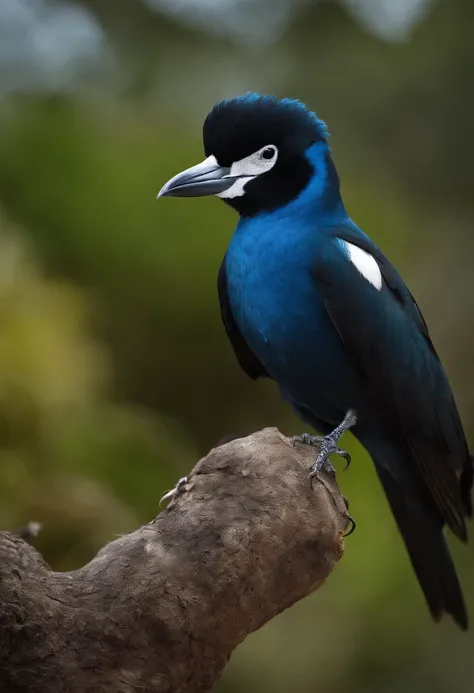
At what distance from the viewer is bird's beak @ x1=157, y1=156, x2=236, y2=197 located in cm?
188

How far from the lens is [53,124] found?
12.0 feet

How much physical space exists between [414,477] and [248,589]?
0.74m

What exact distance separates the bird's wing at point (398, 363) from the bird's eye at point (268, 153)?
21 cm

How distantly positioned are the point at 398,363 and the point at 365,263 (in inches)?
8.9

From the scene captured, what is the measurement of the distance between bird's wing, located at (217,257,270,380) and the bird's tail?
37 cm

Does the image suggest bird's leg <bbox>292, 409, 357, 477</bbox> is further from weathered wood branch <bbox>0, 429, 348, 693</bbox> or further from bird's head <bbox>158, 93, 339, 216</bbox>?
bird's head <bbox>158, 93, 339, 216</bbox>

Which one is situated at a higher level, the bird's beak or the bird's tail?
the bird's beak

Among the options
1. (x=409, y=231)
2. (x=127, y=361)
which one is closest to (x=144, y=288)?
(x=127, y=361)

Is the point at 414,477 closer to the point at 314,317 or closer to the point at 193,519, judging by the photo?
the point at 314,317

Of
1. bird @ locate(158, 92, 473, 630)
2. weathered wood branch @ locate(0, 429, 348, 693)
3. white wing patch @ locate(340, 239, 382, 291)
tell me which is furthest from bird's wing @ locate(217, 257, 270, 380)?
weathered wood branch @ locate(0, 429, 348, 693)

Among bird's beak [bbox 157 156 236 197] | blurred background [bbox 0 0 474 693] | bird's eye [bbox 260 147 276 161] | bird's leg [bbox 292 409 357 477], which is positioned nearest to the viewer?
bird's leg [bbox 292 409 357 477]

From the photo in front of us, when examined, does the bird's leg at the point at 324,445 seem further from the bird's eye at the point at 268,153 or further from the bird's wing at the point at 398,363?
the bird's eye at the point at 268,153

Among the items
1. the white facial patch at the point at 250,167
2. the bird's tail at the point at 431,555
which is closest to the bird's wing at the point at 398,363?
the bird's tail at the point at 431,555

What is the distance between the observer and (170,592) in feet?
4.82
